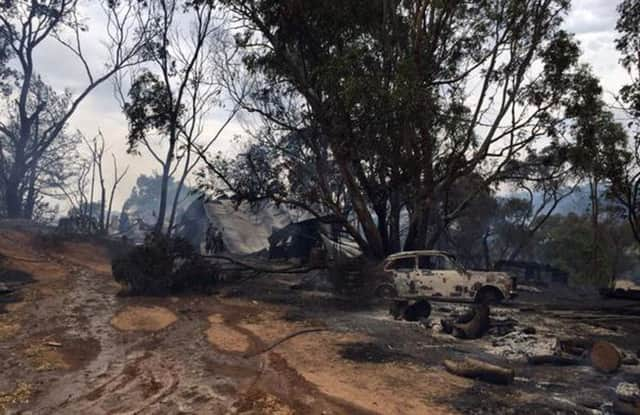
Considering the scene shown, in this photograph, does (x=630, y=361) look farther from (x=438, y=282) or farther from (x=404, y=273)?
(x=404, y=273)

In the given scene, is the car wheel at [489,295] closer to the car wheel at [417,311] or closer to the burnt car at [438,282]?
the burnt car at [438,282]

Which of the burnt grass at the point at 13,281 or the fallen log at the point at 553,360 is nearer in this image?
the fallen log at the point at 553,360

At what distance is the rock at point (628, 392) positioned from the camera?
5473 mm

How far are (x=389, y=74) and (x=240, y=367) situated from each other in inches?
380

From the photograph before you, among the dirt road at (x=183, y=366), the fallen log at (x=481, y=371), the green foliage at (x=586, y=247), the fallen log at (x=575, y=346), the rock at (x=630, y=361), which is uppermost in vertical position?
the green foliage at (x=586, y=247)

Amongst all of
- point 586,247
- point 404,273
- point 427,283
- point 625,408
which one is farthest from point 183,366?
point 586,247

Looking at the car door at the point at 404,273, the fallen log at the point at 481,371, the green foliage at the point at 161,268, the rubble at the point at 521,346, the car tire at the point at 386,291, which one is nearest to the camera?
the fallen log at the point at 481,371

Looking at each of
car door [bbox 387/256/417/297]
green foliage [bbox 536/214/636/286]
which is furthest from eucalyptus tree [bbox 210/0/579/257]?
green foliage [bbox 536/214/636/286]

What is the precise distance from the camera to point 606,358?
711 cm

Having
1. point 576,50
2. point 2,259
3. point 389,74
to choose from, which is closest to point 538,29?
point 576,50

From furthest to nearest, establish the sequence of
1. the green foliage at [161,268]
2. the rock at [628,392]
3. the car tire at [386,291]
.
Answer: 1. the green foliage at [161,268]
2. the car tire at [386,291]
3. the rock at [628,392]

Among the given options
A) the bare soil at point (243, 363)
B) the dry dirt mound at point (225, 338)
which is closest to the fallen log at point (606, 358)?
the bare soil at point (243, 363)

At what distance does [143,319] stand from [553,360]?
8938 mm

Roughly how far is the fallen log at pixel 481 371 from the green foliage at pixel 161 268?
1005cm
